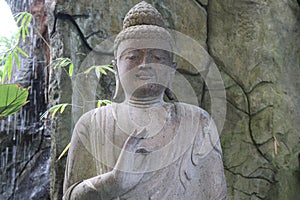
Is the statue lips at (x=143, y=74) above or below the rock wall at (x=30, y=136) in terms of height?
above

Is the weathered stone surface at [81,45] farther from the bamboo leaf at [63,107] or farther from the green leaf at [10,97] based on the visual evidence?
the green leaf at [10,97]

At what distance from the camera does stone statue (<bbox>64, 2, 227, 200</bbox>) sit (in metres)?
1.76

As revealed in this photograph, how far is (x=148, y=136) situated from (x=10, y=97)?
90 cm

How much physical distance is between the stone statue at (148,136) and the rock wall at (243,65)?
5.43 ft

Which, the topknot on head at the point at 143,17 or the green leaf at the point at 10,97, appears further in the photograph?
the green leaf at the point at 10,97

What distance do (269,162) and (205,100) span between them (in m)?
0.81

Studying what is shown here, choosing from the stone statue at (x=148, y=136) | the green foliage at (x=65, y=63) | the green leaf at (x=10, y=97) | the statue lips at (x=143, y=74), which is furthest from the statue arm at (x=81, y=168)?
the green foliage at (x=65, y=63)

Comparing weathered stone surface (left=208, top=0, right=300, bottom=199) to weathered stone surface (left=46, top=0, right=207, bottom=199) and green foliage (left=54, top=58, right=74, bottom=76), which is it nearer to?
weathered stone surface (left=46, top=0, right=207, bottom=199)

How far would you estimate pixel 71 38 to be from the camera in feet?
11.6

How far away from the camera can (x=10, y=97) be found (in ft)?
7.58

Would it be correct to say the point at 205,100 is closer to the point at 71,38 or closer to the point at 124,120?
the point at 71,38

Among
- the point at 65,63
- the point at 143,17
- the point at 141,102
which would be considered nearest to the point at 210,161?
the point at 141,102

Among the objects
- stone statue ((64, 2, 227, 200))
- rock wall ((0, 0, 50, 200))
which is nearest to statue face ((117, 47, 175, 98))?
stone statue ((64, 2, 227, 200))

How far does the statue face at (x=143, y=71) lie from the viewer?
6.13 feet
